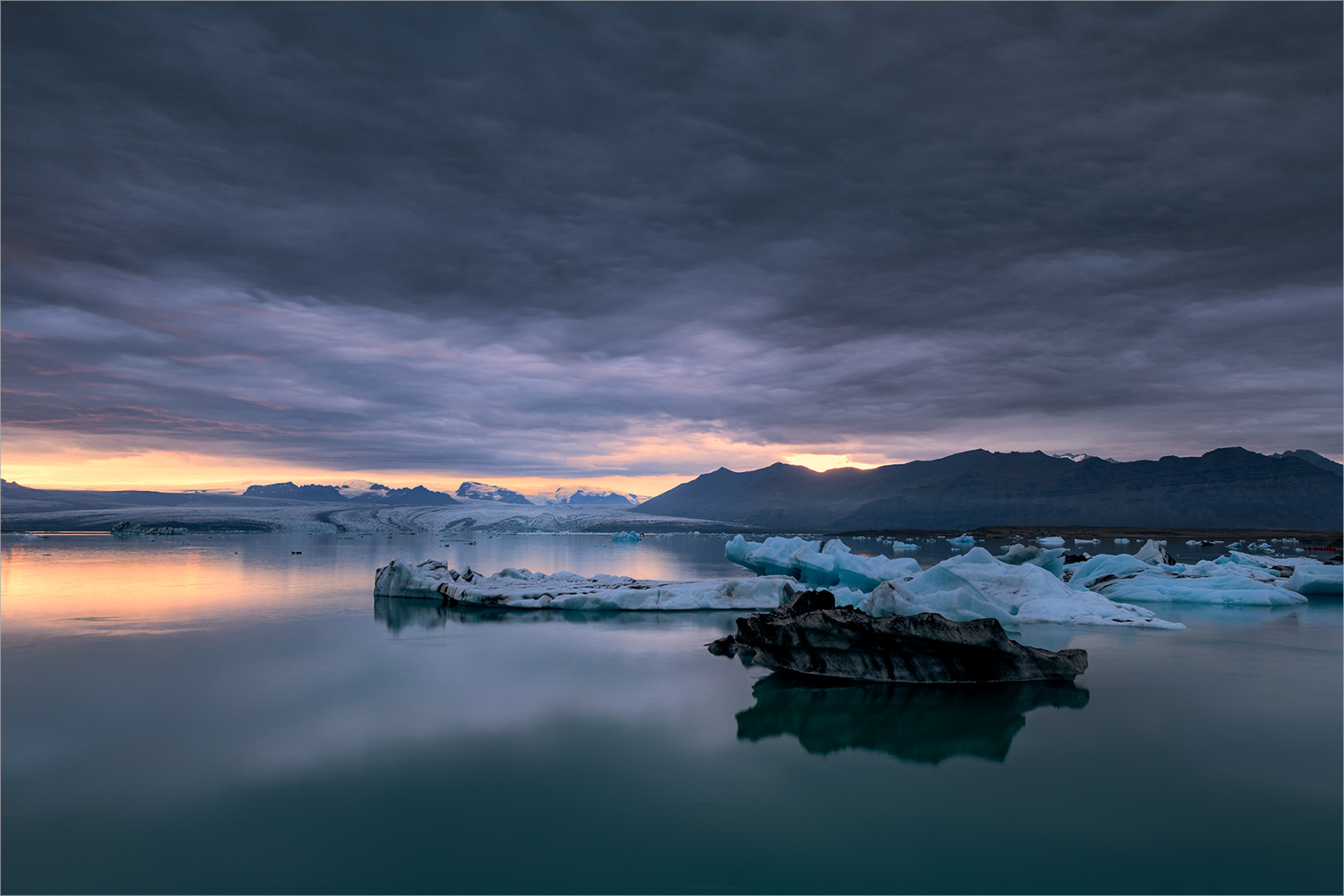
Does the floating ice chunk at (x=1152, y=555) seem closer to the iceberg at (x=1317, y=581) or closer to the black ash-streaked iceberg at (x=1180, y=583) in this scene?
the black ash-streaked iceberg at (x=1180, y=583)

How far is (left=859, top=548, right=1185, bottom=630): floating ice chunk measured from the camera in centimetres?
1307

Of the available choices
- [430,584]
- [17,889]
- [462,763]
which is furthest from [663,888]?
[430,584]

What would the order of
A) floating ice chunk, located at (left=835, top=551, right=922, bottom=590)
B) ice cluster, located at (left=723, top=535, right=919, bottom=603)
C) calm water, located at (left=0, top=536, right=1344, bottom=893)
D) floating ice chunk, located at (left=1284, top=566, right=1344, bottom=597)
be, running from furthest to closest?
1. floating ice chunk, located at (left=1284, top=566, right=1344, bottom=597)
2. ice cluster, located at (left=723, top=535, right=919, bottom=603)
3. floating ice chunk, located at (left=835, top=551, right=922, bottom=590)
4. calm water, located at (left=0, top=536, right=1344, bottom=893)

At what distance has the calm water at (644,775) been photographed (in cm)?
Answer: 504

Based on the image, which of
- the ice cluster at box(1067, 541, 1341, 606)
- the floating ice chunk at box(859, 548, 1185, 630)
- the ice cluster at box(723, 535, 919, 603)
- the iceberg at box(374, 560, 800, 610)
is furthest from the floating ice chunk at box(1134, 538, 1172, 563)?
the iceberg at box(374, 560, 800, 610)

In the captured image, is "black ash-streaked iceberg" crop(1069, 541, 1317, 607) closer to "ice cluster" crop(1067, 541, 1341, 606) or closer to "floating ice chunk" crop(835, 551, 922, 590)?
"ice cluster" crop(1067, 541, 1341, 606)

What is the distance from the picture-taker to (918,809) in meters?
6.10

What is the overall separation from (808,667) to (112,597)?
75.9 feet

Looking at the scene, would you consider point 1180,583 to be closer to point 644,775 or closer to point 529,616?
point 529,616

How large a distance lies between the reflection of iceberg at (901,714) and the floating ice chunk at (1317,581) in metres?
22.4

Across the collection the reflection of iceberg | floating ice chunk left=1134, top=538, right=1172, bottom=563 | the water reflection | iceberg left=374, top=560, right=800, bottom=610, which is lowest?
the water reflection

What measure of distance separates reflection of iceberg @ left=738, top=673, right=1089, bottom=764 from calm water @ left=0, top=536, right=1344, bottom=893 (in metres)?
0.06

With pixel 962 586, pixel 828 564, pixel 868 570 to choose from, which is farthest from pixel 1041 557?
pixel 962 586

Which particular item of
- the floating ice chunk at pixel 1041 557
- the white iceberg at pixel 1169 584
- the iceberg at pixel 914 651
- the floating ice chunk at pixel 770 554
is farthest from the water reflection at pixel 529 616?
the white iceberg at pixel 1169 584
